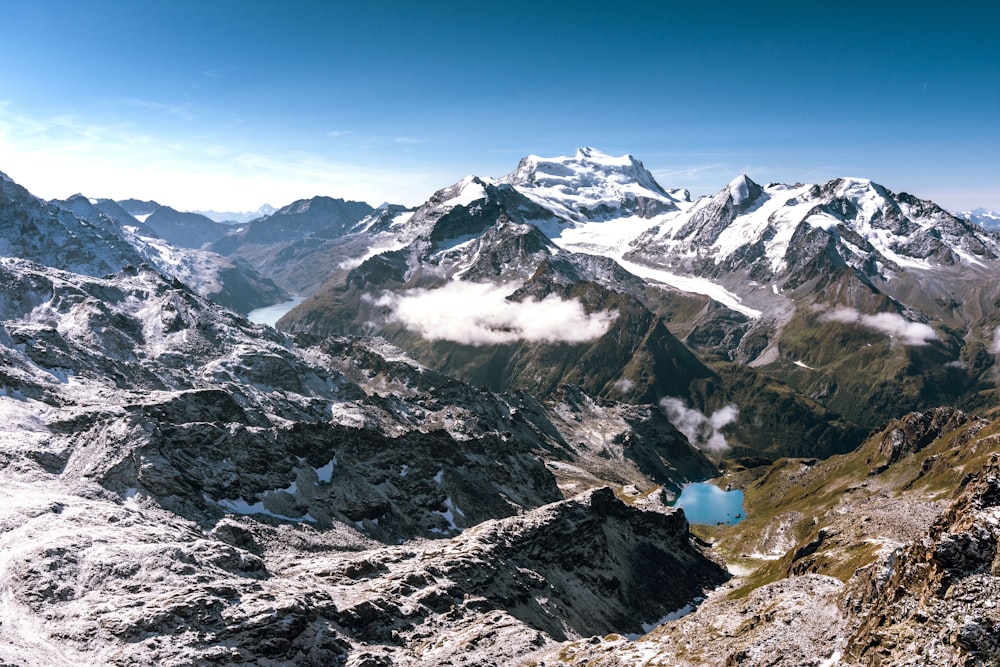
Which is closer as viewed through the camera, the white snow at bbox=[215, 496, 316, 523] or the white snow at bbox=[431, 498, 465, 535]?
the white snow at bbox=[215, 496, 316, 523]

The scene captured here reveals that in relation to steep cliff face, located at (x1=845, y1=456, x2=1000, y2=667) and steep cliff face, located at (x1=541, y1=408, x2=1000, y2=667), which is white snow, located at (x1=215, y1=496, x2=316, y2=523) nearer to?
steep cliff face, located at (x1=541, y1=408, x2=1000, y2=667)

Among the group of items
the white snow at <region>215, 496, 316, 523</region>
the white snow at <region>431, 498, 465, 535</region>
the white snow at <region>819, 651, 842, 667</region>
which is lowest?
the white snow at <region>431, 498, 465, 535</region>

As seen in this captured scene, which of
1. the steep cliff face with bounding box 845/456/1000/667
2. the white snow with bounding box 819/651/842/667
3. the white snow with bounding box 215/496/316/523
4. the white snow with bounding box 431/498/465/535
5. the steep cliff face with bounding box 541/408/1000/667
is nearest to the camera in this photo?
the steep cliff face with bounding box 845/456/1000/667

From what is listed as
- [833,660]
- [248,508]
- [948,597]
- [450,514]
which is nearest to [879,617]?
[948,597]

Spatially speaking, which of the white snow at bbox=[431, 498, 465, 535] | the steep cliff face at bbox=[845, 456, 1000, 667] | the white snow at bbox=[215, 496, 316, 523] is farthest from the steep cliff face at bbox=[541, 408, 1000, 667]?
the white snow at bbox=[431, 498, 465, 535]

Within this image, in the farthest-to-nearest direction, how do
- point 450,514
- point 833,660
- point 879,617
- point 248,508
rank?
point 450,514
point 248,508
point 833,660
point 879,617

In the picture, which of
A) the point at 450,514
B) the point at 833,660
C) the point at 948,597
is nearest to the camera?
the point at 948,597

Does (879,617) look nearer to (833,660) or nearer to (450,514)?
(833,660)

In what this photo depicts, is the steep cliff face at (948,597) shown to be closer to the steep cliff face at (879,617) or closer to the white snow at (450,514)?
the steep cliff face at (879,617)

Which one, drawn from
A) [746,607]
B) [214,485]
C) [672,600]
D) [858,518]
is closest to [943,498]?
[858,518]

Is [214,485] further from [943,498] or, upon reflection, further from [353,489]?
[943,498]

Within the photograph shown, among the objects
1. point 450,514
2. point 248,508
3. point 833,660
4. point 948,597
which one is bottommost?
point 450,514

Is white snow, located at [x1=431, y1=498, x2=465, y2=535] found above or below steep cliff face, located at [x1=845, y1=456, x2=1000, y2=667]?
below
